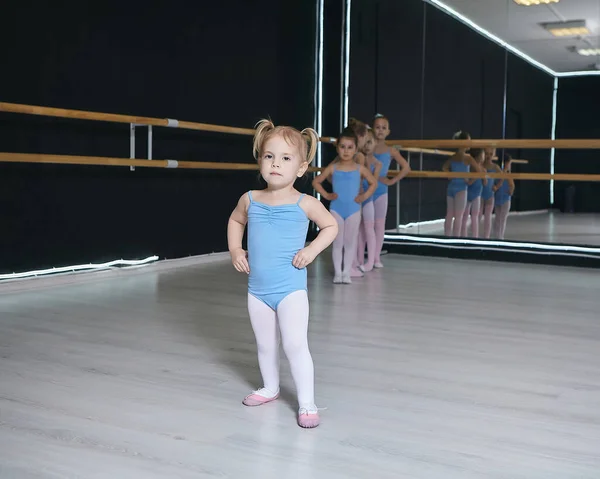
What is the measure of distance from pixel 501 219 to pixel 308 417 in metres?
3.87

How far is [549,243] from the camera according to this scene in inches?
197

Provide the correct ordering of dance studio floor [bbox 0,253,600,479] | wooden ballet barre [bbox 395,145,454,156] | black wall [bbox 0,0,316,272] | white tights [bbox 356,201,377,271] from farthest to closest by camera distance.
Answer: wooden ballet barre [bbox 395,145,454,156] < white tights [bbox 356,201,377,271] < black wall [bbox 0,0,316,272] < dance studio floor [bbox 0,253,600,479]

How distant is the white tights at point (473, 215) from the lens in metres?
5.41

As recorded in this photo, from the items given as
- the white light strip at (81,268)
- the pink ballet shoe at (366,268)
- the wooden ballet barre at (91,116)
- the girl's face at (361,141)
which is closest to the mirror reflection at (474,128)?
the girl's face at (361,141)

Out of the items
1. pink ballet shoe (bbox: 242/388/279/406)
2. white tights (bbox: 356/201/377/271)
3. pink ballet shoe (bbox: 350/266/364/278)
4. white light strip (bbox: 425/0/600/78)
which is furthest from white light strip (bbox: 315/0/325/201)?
pink ballet shoe (bbox: 242/388/279/406)

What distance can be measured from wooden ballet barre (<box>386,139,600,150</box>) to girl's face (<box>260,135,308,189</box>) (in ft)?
11.7

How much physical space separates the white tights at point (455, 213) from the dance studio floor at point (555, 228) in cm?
34

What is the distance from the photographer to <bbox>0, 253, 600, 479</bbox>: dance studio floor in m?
1.58

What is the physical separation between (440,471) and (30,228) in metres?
2.82

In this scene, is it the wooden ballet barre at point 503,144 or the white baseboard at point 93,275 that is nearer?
the white baseboard at point 93,275

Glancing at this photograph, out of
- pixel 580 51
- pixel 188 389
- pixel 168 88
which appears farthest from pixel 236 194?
pixel 188 389

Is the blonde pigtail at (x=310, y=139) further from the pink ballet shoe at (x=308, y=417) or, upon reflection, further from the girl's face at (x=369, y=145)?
the girl's face at (x=369, y=145)

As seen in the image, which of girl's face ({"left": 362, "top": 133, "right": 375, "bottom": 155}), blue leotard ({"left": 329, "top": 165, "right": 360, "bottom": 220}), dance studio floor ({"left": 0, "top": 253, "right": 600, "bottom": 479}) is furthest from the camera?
girl's face ({"left": 362, "top": 133, "right": 375, "bottom": 155})

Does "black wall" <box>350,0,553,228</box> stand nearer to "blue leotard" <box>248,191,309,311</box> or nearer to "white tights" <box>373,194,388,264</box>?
"white tights" <box>373,194,388,264</box>
